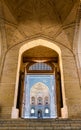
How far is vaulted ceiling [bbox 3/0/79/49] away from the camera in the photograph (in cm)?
839

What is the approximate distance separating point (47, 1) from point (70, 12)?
1.32 meters

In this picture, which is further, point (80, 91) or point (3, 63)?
point (3, 63)

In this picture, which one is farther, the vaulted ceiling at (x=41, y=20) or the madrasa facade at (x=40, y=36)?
the vaulted ceiling at (x=41, y=20)

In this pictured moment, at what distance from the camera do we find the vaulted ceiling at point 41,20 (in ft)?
27.5

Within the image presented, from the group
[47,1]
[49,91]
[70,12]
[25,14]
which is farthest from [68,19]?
[49,91]

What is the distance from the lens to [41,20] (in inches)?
352

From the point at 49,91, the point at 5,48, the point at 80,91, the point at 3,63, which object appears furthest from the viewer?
the point at 49,91

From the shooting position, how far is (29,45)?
897cm

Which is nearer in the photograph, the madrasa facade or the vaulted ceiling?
the madrasa facade

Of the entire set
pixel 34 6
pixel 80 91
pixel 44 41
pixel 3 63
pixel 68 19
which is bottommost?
pixel 80 91

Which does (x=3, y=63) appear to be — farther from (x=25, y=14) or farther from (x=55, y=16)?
(x=55, y=16)

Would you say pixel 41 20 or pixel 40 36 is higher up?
pixel 41 20

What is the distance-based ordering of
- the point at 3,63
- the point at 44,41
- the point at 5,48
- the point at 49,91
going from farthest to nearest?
the point at 49,91
the point at 44,41
the point at 5,48
the point at 3,63

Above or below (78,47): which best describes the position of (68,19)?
above
